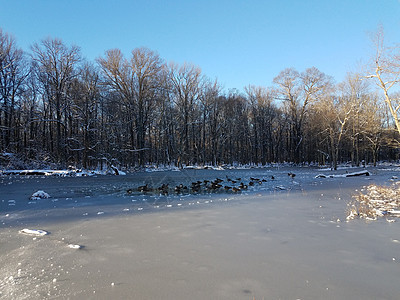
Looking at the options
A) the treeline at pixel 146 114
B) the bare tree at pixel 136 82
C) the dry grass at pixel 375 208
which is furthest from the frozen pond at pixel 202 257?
the bare tree at pixel 136 82

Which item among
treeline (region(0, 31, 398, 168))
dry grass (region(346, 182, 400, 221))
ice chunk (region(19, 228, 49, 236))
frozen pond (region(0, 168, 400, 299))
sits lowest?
dry grass (region(346, 182, 400, 221))

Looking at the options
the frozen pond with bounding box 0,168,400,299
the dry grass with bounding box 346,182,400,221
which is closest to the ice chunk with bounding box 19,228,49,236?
the frozen pond with bounding box 0,168,400,299

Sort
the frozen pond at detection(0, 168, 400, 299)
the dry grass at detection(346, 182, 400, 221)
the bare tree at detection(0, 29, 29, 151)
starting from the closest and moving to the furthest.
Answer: the frozen pond at detection(0, 168, 400, 299) < the dry grass at detection(346, 182, 400, 221) < the bare tree at detection(0, 29, 29, 151)

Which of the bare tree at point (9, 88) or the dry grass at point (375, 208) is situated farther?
the bare tree at point (9, 88)

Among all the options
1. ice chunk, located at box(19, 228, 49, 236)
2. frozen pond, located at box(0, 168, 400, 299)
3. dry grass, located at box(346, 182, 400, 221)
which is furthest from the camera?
dry grass, located at box(346, 182, 400, 221)

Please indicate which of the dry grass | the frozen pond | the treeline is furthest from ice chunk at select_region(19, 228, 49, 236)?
the treeline

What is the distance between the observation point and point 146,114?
120 ft

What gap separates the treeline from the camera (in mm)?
27562

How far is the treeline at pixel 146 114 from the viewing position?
27562mm

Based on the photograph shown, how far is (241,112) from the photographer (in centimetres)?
4906

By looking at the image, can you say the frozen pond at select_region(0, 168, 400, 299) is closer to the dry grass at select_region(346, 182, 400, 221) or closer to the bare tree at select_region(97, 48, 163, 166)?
the dry grass at select_region(346, 182, 400, 221)

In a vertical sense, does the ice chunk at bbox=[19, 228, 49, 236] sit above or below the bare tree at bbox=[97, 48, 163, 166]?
below

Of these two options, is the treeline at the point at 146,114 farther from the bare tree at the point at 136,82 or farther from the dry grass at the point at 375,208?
the dry grass at the point at 375,208

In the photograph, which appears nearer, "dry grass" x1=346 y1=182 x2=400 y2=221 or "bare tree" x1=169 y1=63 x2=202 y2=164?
"dry grass" x1=346 y1=182 x2=400 y2=221
